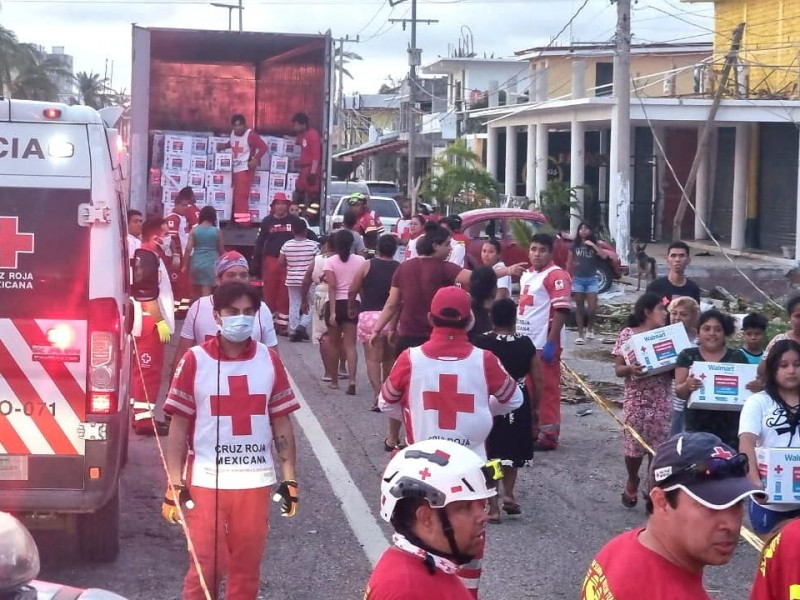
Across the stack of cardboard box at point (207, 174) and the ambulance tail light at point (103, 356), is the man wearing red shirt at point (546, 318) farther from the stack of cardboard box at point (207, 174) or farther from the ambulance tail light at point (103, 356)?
the stack of cardboard box at point (207, 174)

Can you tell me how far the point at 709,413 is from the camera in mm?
8203

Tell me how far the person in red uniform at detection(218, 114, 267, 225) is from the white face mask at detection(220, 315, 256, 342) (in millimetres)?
12709

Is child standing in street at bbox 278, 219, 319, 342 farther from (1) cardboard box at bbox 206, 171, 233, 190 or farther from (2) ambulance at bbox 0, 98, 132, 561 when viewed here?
(2) ambulance at bbox 0, 98, 132, 561

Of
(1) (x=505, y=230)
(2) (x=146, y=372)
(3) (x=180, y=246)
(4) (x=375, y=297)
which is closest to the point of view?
(2) (x=146, y=372)

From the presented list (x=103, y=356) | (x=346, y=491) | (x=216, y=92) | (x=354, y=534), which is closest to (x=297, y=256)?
(x=216, y=92)

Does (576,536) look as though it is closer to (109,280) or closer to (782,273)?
(109,280)

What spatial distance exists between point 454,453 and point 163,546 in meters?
4.76

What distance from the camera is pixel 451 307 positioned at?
6.87 meters

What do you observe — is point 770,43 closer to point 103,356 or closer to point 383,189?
point 383,189

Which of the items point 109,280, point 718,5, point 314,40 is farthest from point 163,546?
point 718,5

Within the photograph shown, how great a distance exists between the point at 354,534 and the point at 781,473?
2.90m

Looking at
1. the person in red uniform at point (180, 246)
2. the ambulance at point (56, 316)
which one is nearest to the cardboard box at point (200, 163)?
the person in red uniform at point (180, 246)

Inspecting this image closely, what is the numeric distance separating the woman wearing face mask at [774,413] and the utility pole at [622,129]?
1846 cm

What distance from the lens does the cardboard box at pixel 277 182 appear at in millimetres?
18547
